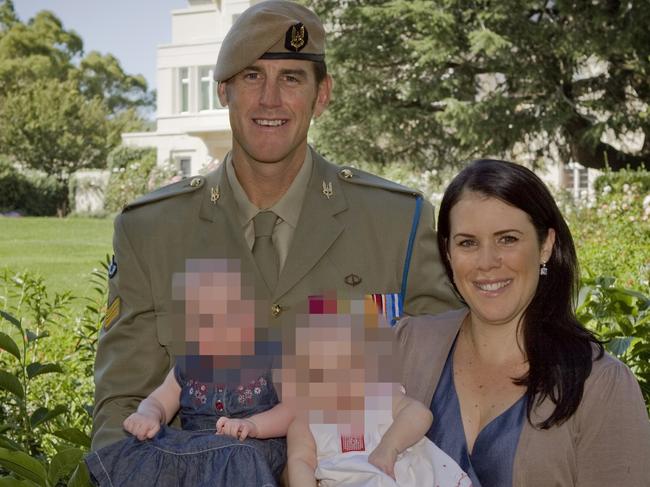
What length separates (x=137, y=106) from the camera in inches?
2785

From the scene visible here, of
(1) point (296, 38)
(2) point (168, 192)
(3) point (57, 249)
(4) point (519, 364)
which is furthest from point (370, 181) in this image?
(3) point (57, 249)

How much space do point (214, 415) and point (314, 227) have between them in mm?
846

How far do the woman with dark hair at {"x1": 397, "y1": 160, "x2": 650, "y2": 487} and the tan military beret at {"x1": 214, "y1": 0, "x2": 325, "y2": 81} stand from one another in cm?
75

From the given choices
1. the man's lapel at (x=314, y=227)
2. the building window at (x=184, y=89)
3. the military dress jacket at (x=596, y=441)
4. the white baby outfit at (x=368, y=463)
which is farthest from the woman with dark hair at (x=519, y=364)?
the building window at (x=184, y=89)

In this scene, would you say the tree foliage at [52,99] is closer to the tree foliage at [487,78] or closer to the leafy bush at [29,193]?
the leafy bush at [29,193]

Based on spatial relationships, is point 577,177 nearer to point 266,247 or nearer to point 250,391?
point 266,247

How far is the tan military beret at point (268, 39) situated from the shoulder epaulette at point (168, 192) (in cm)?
38

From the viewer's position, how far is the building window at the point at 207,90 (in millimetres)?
35906

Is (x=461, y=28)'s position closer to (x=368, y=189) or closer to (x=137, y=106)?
(x=368, y=189)

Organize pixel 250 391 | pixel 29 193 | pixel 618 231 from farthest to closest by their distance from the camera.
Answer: pixel 29 193 → pixel 618 231 → pixel 250 391

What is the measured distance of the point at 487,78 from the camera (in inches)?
1022

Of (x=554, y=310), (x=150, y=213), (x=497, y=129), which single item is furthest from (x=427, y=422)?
(x=497, y=129)

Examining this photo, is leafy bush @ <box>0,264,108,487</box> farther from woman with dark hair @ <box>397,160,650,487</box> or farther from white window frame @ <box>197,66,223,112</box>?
white window frame @ <box>197,66,223,112</box>

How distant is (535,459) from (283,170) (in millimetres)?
1270
